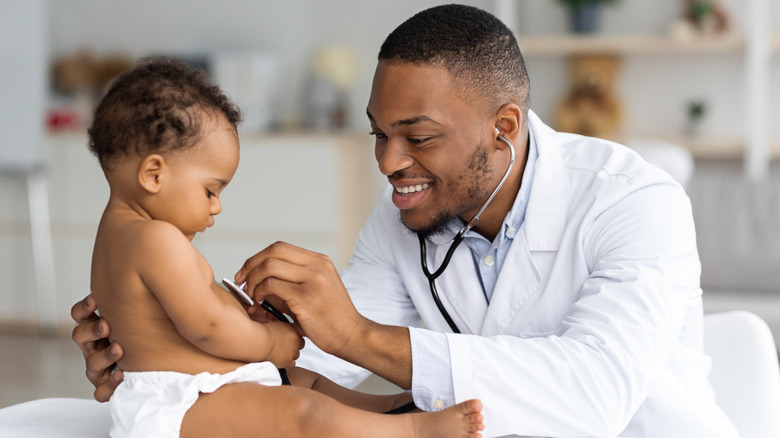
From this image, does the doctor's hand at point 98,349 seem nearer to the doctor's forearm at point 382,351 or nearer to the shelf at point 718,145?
the doctor's forearm at point 382,351

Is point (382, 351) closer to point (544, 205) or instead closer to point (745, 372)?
point (544, 205)

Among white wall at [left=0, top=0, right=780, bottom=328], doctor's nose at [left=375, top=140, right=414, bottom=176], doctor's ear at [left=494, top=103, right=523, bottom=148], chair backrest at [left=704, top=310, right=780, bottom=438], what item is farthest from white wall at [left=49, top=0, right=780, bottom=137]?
doctor's nose at [left=375, top=140, right=414, bottom=176]

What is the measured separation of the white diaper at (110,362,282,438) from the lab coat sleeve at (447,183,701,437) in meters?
0.30

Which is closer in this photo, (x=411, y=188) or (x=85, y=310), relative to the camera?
(x=85, y=310)

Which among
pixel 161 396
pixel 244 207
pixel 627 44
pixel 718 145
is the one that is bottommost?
pixel 244 207

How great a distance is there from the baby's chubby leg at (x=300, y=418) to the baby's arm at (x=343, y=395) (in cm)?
23

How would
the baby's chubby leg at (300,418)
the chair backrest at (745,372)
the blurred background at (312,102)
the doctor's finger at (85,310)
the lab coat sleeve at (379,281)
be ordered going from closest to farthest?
the baby's chubby leg at (300,418), the doctor's finger at (85,310), the chair backrest at (745,372), the lab coat sleeve at (379,281), the blurred background at (312,102)

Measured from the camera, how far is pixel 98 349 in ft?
4.59

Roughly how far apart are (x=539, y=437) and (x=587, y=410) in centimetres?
8

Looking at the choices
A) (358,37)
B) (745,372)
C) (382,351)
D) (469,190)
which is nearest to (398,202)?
(469,190)

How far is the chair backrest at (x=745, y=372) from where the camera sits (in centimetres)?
162

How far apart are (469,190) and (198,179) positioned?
1.60 feet

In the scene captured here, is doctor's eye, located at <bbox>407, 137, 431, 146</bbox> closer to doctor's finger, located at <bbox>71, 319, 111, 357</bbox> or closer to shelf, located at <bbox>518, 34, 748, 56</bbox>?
doctor's finger, located at <bbox>71, 319, 111, 357</bbox>

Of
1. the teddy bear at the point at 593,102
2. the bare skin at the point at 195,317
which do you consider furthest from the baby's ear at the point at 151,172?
the teddy bear at the point at 593,102
